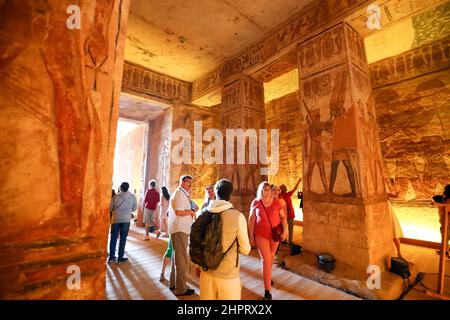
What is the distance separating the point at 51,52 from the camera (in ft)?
5.20

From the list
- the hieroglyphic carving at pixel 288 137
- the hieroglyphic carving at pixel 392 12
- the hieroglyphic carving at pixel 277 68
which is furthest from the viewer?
the hieroglyphic carving at pixel 288 137

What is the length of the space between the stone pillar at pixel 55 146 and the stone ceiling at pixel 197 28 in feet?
11.9

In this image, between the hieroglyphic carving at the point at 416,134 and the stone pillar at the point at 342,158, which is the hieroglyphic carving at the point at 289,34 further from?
the hieroglyphic carving at the point at 416,134

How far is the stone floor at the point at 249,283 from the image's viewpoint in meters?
2.97

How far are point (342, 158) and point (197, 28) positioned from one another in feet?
15.8

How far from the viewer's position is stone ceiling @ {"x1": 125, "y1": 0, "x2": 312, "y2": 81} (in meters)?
4.65

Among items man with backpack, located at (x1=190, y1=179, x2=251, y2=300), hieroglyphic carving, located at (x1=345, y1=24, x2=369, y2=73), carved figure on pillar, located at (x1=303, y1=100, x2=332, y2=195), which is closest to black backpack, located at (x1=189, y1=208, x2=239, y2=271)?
man with backpack, located at (x1=190, y1=179, x2=251, y2=300)

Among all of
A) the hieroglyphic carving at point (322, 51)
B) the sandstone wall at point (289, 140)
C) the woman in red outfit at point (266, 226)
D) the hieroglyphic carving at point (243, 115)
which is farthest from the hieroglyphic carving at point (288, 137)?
the woman in red outfit at point (266, 226)

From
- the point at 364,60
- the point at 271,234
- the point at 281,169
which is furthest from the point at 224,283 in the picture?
the point at 281,169

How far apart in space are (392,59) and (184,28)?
6477mm

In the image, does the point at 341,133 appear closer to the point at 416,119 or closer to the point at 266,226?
the point at 266,226

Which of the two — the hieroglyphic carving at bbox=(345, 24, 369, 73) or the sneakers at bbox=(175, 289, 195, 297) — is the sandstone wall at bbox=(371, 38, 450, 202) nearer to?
the hieroglyphic carving at bbox=(345, 24, 369, 73)

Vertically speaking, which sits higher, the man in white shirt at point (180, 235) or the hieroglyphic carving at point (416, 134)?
the hieroglyphic carving at point (416, 134)

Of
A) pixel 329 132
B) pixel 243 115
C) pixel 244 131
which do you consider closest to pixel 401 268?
pixel 329 132
